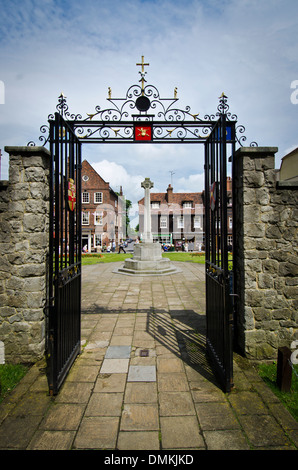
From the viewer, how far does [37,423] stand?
2885 mm

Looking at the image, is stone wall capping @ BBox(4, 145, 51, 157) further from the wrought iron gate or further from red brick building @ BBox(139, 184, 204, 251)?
red brick building @ BBox(139, 184, 204, 251)

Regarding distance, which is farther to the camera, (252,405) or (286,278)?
(286,278)

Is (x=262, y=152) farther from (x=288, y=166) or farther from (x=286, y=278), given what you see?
(x=288, y=166)

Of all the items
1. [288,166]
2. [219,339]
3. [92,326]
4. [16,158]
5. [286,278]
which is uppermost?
[288,166]

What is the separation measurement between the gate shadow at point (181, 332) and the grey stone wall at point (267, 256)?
0.82 meters

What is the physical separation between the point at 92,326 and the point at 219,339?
10.3 ft

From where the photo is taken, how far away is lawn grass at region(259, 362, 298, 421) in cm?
317

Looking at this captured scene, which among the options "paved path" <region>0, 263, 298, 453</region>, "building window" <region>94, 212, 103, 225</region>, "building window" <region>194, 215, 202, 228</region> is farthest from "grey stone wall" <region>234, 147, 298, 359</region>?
"building window" <region>194, 215, 202, 228</region>

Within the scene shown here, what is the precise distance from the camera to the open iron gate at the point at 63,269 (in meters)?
3.45

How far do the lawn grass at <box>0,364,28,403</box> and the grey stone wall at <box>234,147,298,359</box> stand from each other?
346 centimetres

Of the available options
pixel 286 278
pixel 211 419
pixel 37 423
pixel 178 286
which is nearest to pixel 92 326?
pixel 37 423

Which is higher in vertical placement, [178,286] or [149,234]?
[149,234]

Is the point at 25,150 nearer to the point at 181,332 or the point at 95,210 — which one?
the point at 181,332

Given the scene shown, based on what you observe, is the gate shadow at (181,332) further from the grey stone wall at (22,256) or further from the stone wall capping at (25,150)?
the stone wall capping at (25,150)
